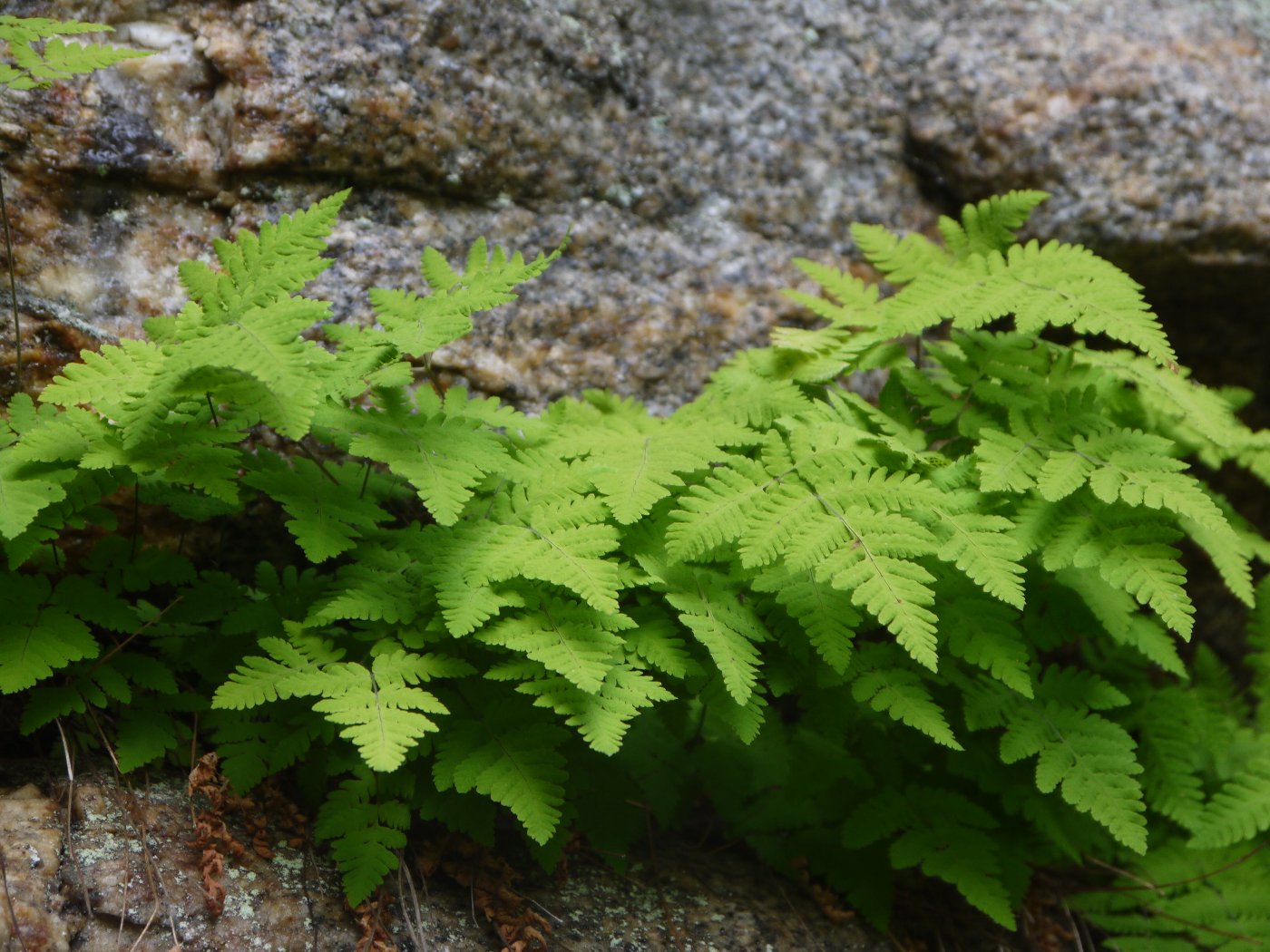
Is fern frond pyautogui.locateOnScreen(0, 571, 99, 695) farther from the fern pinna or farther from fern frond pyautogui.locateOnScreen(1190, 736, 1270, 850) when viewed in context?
fern frond pyautogui.locateOnScreen(1190, 736, 1270, 850)

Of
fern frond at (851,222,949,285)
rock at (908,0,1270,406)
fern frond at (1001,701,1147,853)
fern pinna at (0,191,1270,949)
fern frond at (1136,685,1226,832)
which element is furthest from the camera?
rock at (908,0,1270,406)

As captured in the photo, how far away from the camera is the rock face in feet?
9.25

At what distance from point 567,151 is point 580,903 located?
242cm

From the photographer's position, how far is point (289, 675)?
2164mm

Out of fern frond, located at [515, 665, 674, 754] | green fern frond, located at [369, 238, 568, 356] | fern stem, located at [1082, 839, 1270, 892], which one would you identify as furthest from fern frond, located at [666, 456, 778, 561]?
fern stem, located at [1082, 839, 1270, 892]

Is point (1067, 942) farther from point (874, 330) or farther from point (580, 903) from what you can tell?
point (874, 330)

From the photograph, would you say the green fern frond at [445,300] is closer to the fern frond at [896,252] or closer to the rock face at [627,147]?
the rock face at [627,147]

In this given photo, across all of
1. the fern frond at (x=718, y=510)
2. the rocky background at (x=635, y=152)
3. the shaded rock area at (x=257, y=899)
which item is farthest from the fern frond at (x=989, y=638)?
the rocky background at (x=635, y=152)

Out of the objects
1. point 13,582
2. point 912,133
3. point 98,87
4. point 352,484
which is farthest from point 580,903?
point 912,133

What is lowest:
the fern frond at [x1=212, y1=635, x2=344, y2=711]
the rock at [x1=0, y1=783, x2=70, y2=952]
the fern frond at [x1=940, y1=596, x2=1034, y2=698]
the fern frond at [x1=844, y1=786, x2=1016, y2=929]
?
the fern frond at [x1=844, y1=786, x2=1016, y2=929]

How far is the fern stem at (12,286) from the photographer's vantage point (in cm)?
244

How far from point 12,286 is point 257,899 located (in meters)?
1.64

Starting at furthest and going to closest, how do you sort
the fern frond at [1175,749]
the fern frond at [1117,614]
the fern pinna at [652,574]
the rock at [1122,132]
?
the rock at [1122,132], the fern frond at [1175,749], the fern frond at [1117,614], the fern pinna at [652,574]

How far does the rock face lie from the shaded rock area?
1.24m
